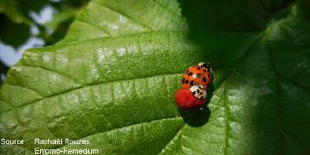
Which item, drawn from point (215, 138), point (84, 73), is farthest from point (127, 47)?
point (215, 138)

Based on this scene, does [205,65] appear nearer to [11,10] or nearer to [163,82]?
[163,82]

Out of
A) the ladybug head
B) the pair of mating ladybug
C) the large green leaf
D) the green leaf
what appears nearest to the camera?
the large green leaf

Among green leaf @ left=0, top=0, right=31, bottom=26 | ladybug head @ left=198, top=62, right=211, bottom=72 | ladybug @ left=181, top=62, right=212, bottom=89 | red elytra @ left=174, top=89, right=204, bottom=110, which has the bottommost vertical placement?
red elytra @ left=174, top=89, right=204, bottom=110

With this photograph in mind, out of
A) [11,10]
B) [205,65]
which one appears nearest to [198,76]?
[205,65]

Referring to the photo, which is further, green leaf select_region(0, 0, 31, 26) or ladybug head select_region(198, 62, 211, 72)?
green leaf select_region(0, 0, 31, 26)

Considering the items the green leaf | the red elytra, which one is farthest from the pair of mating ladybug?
the green leaf

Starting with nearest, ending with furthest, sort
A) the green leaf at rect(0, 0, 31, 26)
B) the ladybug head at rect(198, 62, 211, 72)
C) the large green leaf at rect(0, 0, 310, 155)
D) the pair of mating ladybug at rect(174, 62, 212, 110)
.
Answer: the large green leaf at rect(0, 0, 310, 155) < the pair of mating ladybug at rect(174, 62, 212, 110) < the ladybug head at rect(198, 62, 211, 72) < the green leaf at rect(0, 0, 31, 26)

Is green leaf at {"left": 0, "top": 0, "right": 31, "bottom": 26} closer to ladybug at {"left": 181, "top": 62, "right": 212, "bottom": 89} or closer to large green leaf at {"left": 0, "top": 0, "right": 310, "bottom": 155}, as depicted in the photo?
large green leaf at {"left": 0, "top": 0, "right": 310, "bottom": 155}

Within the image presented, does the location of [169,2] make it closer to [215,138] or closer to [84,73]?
[84,73]
